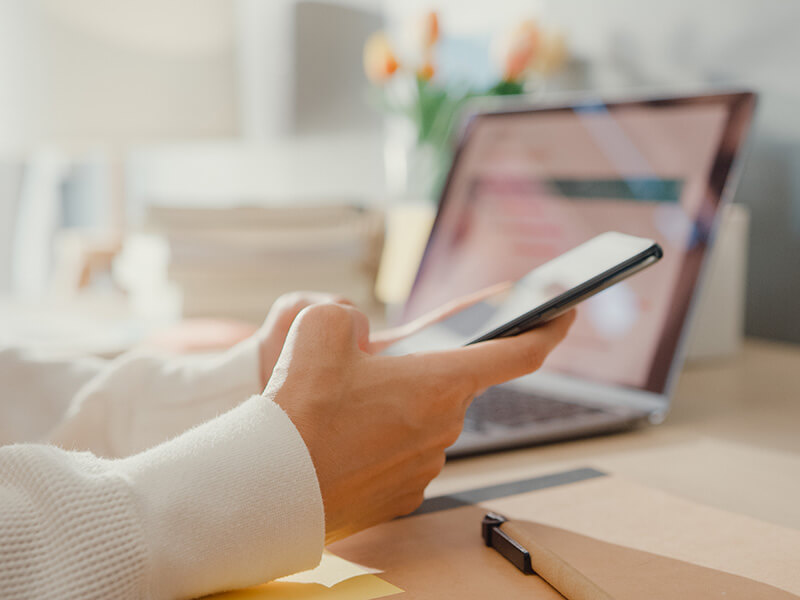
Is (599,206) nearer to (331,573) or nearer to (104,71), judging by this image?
(331,573)

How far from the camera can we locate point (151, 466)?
29 cm

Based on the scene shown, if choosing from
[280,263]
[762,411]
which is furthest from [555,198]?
[280,263]

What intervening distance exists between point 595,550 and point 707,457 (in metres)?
0.19

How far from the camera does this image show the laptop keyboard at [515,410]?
1.73 ft

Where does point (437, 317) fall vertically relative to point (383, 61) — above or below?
below

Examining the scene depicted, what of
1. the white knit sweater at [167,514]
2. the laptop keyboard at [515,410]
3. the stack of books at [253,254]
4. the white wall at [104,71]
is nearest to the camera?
the white knit sweater at [167,514]

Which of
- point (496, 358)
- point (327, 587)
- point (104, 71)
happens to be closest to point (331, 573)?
point (327, 587)

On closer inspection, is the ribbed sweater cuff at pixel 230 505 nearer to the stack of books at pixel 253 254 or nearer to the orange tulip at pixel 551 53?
the stack of books at pixel 253 254

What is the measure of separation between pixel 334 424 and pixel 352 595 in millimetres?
66

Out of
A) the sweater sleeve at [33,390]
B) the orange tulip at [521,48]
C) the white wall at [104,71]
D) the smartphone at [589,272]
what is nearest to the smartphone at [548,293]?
the smartphone at [589,272]

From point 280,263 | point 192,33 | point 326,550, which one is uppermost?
point 192,33

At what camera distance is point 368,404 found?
32 cm

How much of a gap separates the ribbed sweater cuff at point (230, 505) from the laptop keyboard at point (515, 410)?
23cm

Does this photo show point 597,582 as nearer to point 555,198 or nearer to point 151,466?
point 151,466
